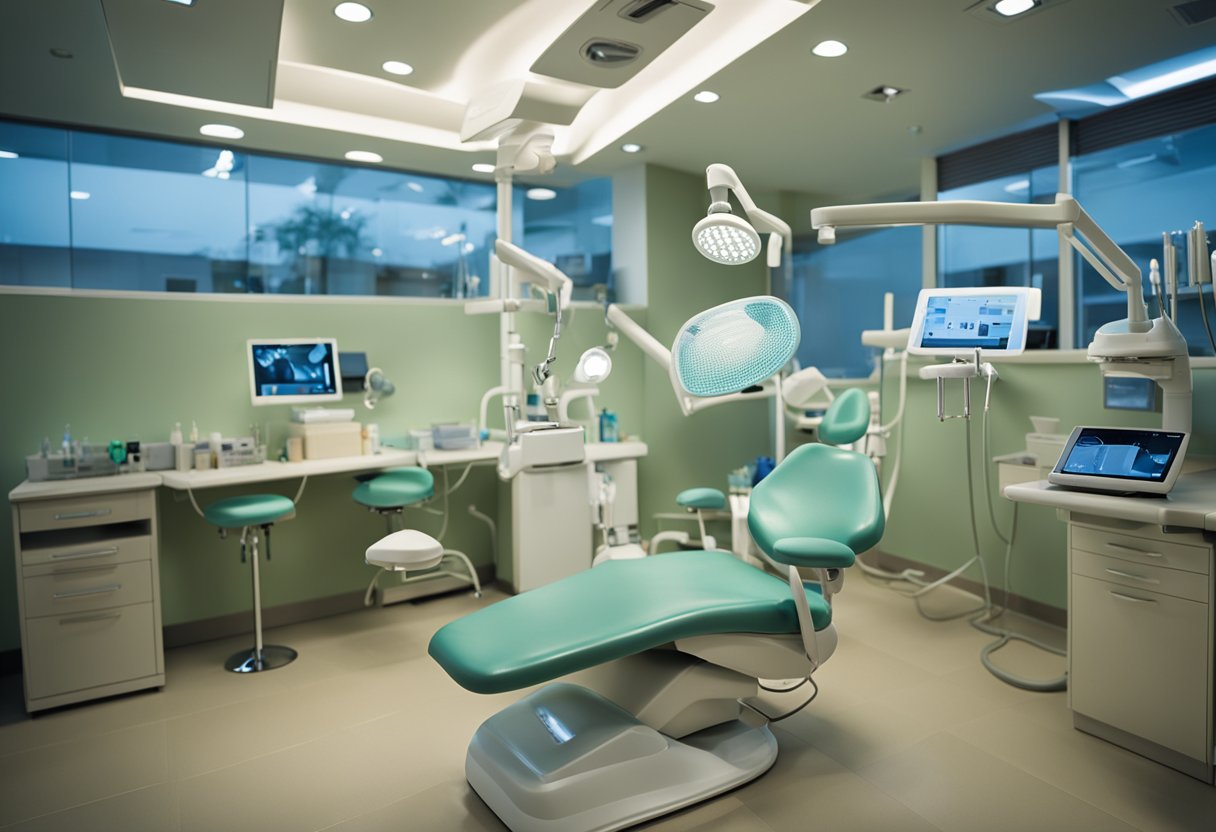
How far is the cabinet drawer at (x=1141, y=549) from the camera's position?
2328 millimetres

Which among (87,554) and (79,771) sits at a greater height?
(87,554)

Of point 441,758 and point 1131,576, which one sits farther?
point 441,758

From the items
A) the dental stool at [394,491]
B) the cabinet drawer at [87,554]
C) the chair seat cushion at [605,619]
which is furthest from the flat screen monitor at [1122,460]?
the cabinet drawer at [87,554]

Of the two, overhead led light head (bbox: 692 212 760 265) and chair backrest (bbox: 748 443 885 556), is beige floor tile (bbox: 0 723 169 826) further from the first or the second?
overhead led light head (bbox: 692 212 760 265)

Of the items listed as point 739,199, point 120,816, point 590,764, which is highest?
point 739,199

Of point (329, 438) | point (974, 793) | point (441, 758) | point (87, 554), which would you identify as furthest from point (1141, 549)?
point (87, 554)

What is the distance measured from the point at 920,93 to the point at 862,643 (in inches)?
107

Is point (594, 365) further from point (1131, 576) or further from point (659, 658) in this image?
point (1131, 576)

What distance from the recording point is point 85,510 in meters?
3.04

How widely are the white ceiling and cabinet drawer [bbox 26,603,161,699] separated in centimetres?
229

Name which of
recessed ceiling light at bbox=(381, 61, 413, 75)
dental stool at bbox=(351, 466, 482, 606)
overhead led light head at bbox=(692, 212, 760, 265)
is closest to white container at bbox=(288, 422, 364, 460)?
dental stool at bbox=(351, 466, 482, 606)

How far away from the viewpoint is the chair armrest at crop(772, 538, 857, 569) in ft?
7.12

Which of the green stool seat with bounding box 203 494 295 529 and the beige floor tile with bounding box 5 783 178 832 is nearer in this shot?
the beige floor tile with bounding box 5 783 178 832

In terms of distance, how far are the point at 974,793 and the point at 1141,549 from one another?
3.07 feet
